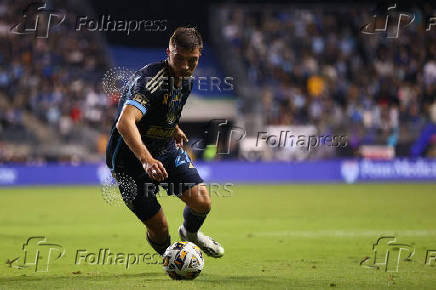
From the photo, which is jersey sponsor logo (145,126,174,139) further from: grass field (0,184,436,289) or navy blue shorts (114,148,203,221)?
grass field (0,184,436,289)

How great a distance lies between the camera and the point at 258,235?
12.1 m

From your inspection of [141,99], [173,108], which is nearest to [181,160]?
[173,108]

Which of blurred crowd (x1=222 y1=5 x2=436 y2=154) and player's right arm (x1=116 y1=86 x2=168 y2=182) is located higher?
player's right arm (x1=116 y1=86 x2=168 y2=182)

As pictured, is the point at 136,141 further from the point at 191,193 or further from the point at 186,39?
the point at 191,193

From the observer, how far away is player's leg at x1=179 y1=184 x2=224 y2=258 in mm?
7941

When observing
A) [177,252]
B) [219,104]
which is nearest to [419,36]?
[219,104]

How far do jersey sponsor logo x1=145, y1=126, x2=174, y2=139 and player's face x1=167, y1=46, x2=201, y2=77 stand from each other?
65 centimetres

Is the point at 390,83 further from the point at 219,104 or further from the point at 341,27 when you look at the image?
the point at 219,104

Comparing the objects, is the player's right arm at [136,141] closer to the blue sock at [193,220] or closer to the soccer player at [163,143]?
the soccer player at [163,143]

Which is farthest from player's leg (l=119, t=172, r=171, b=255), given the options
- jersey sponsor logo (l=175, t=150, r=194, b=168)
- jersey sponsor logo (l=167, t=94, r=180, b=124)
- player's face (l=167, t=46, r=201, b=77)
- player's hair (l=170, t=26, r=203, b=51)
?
player's hair (l=170, t=26, r=203, b=51)

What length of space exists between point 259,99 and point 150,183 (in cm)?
2184

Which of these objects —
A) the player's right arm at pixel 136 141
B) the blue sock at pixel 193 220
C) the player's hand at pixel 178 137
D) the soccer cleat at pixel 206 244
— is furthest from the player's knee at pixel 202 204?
the player's right arm at pixel 136 141

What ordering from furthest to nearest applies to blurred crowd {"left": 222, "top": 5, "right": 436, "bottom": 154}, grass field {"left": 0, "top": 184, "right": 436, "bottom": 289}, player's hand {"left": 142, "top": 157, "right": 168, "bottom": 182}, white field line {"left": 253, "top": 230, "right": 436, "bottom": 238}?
blurred crowd {"left": 222, "top": 5, "right": 436, "bottom": 154}
white field line {"left": 253, "top": 230, "right": 436, "bottom": 238}
grass field {"left": 0, "top": 184, "right": 436, "bottom": 289}
player's hand {"left": 142, "top": 157, "right": 168, "bottom": 182}

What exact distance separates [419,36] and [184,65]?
26.1m
